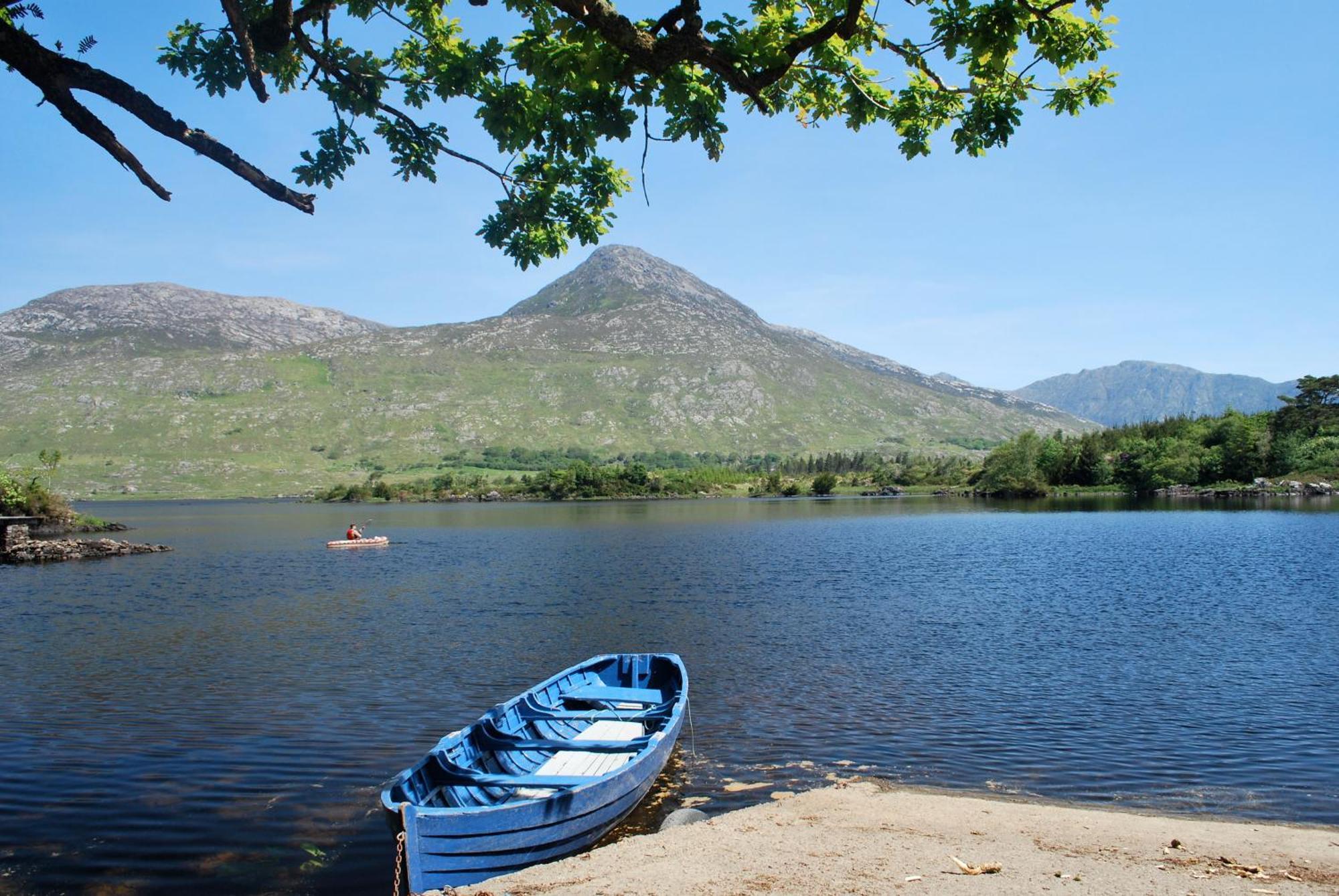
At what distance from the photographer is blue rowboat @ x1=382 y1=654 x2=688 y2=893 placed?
11805 mm

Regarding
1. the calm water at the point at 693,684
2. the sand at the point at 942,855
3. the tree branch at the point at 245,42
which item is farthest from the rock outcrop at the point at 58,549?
the tree branch at the point at 245,42

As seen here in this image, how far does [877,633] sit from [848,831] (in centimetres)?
2152

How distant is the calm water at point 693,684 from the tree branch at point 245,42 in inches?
455

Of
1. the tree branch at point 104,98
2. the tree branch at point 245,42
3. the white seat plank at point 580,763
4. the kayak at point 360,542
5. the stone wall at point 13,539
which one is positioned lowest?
the kayak at point 360,542

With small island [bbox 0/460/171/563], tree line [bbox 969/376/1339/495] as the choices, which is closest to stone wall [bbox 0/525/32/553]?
small island [bbox 0/460/171/563]

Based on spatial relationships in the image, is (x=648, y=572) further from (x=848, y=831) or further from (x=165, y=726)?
(x=848, y=831)

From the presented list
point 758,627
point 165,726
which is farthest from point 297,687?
point 758,627

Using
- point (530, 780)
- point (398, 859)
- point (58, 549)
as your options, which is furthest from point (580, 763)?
point (58, 549)

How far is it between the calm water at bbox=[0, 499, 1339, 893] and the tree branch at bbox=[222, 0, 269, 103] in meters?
11.6

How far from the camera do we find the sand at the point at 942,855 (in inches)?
428

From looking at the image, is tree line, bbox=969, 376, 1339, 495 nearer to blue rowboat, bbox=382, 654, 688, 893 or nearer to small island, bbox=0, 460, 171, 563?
small island, bbox=0, 460, 171, 563

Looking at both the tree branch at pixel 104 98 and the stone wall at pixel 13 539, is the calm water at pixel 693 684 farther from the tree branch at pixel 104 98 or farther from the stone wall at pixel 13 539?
the tree branch at pixel 104 98

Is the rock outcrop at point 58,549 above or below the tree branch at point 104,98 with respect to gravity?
below

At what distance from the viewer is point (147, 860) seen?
45.6 ft
